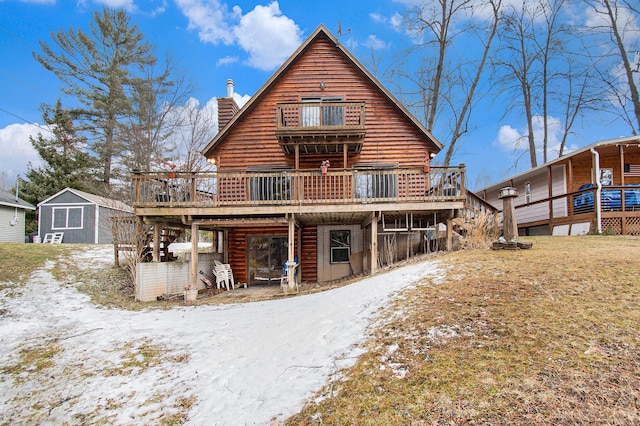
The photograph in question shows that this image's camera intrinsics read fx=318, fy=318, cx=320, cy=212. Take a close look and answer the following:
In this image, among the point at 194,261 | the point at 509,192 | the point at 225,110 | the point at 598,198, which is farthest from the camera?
the point at 225,110

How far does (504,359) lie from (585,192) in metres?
12.9

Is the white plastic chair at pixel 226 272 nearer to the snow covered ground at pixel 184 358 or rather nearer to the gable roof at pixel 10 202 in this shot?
the snow covered ground at pixel 184 358

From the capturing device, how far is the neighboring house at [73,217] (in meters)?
22.2

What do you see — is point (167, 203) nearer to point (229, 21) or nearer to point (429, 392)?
point (429, 392)

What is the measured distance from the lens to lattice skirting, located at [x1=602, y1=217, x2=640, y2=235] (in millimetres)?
12234

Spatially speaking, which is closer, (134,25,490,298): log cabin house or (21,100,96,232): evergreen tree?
(134,25,490,298): log cabin house

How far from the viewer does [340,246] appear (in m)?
13.5

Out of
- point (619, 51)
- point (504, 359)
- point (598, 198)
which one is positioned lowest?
point (504, 359)

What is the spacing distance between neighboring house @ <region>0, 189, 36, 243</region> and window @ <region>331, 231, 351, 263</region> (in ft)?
76.2

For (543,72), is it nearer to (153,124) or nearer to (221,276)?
(221,276)

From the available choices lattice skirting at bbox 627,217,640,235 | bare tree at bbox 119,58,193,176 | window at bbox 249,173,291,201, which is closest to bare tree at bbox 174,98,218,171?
bare tree at bbox 119,58,193,176

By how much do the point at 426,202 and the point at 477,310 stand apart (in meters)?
5.91

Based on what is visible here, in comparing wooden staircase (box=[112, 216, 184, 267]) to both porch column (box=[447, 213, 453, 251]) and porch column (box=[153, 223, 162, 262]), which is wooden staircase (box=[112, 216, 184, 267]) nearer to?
porch column (box=[153, 223, 162, 262])

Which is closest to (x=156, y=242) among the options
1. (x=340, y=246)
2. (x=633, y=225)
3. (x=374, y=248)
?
(x=340, y=246)
